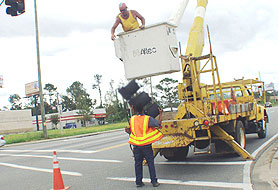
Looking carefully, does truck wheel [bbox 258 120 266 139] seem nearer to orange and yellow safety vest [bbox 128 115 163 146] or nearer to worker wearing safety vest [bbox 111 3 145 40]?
orange and yellow safety vest [bbox 128 115 163 146]

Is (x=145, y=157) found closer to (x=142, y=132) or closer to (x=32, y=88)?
(x=142, y=132)

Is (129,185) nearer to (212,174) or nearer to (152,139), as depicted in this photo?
(152,139)

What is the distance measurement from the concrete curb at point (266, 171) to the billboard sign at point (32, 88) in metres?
68.0

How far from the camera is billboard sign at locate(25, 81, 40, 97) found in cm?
7164

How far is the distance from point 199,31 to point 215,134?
3216 mm

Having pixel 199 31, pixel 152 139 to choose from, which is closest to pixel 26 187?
pixel 152 139

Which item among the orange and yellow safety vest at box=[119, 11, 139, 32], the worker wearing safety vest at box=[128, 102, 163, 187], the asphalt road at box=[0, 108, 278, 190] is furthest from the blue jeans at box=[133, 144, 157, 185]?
the orange and yellow safety vest at box=[119, 11, 139, 32]

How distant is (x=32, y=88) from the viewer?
242 feet

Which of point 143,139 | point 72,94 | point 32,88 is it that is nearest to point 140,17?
point 143,139

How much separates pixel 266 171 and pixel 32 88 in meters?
72.9

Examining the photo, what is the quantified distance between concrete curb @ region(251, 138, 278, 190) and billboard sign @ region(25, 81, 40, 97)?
223 feet

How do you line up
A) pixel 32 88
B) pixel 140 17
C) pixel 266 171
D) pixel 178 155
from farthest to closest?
pixel 32 88
pixel 178 155
pixel 140 17
pixel 266 171

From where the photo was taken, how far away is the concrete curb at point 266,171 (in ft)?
18.6

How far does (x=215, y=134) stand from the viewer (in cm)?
771
